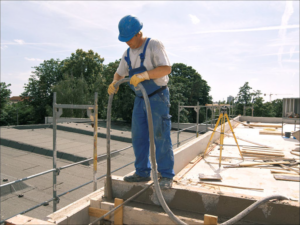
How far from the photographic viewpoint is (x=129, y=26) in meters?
2.21

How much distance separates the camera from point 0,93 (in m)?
29.3

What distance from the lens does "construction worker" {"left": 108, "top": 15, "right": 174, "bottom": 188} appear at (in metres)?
2.23

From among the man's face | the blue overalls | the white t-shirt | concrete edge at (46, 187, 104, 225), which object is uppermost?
the man's face

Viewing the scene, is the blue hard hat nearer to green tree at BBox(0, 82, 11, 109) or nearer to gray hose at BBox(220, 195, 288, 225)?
gray hose at BBox(220, 195, 288, 225)

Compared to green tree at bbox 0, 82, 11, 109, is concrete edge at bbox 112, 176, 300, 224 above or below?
below

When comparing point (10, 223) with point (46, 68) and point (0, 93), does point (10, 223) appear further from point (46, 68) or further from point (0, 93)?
point (46, 68)

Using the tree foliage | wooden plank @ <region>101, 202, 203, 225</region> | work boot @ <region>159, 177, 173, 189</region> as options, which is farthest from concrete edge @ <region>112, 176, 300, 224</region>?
the tree foliage

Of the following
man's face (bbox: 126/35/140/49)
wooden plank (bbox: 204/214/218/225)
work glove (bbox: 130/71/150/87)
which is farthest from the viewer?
man's face (bbox: 126/35/140/49)

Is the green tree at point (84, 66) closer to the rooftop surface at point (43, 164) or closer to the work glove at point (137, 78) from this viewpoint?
the rooftop surface at point (43, 164)

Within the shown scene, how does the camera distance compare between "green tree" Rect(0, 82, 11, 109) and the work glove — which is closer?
the work glove

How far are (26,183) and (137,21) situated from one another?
6.42 meters

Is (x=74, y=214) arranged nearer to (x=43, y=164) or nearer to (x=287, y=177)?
(x=287, y=177)

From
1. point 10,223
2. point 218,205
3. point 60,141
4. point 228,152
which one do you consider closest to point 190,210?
point 218,205

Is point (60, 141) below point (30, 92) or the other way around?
below
